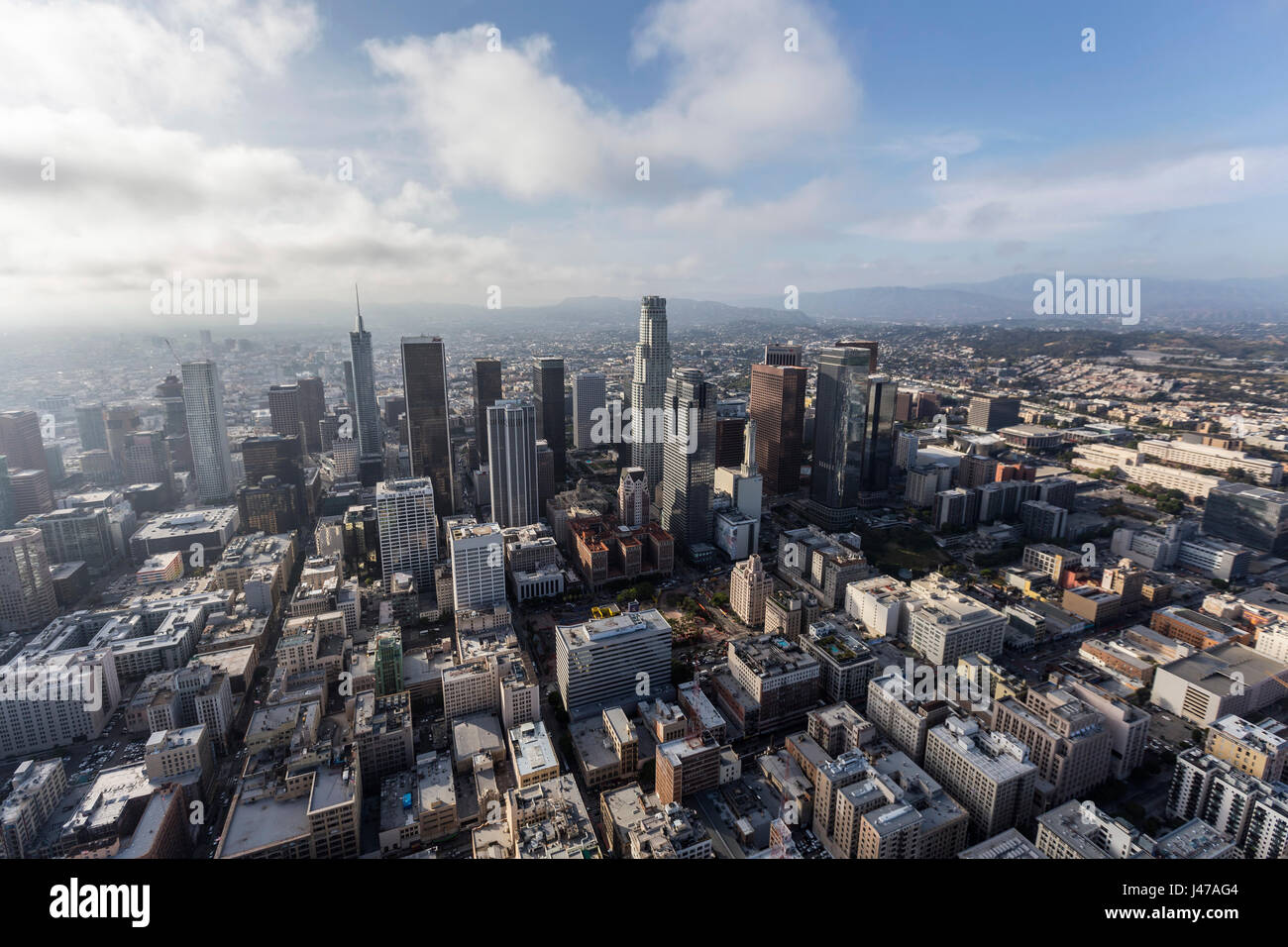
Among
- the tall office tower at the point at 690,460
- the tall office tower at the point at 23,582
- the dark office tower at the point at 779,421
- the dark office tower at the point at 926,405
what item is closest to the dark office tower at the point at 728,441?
the dark office tower at the point at 779,421

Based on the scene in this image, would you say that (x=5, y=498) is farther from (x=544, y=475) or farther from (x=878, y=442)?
(x=878, y=442)

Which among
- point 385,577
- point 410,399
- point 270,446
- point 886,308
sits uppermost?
point 886,308

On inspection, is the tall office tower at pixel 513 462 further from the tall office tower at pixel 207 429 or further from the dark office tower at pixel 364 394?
the tall office tower at pixel 207 429

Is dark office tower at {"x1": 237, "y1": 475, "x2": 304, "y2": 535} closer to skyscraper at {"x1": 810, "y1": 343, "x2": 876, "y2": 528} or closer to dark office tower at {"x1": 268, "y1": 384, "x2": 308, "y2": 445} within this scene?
dark office tower at {"x1": 268, "y1": 384, "x2": 308, "y2": 445}

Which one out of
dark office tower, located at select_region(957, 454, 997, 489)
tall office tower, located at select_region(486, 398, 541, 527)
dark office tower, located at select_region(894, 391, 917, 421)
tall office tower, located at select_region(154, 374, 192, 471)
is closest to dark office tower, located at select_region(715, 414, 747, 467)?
tall office tower, located at select_region(486, 398, 541, 527)
